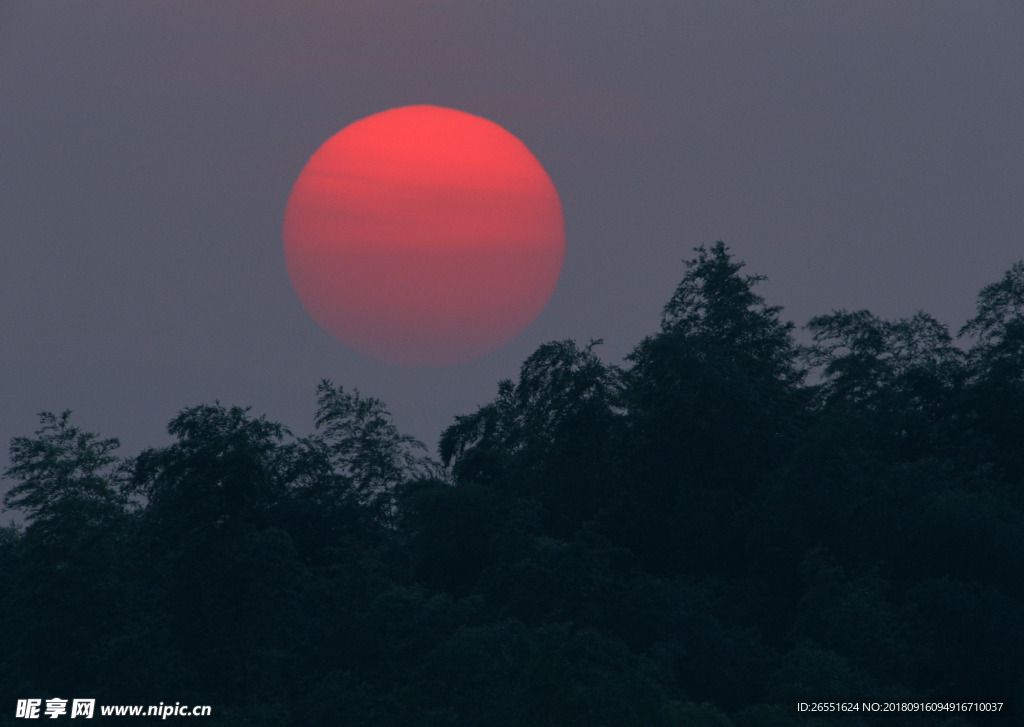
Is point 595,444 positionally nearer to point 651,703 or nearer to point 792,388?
point 792,388

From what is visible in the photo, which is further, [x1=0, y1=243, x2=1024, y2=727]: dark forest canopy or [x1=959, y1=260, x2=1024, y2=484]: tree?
[x1=959, y1=260, x2=1024, y2=484]: tree

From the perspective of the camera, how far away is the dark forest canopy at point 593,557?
4384 cm

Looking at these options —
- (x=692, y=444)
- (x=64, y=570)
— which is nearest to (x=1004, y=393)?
(x=692, y=444)

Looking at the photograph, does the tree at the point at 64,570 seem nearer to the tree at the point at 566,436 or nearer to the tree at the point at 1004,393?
the tree at the point at 566,436

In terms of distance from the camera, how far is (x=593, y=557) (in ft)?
164

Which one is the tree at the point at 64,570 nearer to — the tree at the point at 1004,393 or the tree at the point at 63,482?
the tree at the point at 63,482

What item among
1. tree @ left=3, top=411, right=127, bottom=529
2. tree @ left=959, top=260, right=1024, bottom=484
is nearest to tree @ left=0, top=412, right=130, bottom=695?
tree @ left=3, top=411, right=127, bottom=529

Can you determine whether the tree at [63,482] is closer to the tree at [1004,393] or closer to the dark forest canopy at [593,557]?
the dark forest canopy at [593,557]

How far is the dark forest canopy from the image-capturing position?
43.8m

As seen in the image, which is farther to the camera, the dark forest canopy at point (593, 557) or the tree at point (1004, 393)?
the tree at point (1004, 393)

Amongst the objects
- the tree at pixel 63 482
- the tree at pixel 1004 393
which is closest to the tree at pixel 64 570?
the tree at pixel 63 482

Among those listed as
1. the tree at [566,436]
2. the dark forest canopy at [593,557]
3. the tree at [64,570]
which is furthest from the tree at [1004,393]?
the tree at [64,570]

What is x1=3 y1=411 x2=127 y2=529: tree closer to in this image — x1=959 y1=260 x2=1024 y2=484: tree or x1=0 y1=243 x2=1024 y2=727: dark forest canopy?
x1=0 y1=243 x2=1024 y2=727: dark forest canopy

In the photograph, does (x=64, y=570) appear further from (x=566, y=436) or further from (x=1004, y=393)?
(x=1004, y=393)
